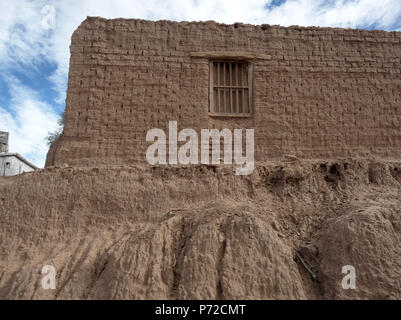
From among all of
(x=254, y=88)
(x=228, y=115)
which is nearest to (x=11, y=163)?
(x=228, y=115)

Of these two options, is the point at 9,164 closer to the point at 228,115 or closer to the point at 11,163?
the point at 11,163

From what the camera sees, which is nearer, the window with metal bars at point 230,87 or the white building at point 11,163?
the window with metal bars at point 230,87

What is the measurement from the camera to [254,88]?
8.12 meters

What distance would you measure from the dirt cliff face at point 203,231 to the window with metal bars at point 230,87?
5.26ft

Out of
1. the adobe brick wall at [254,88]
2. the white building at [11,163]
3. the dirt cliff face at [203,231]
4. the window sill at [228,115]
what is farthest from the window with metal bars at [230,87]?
the white building at [11,163]

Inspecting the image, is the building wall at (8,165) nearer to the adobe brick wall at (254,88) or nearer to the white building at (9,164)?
the white building at (9,164)

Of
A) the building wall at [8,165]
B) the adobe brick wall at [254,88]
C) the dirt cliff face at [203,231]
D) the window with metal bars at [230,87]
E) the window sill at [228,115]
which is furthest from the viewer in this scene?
the building wall at [8,165]

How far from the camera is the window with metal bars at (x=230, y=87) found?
26.6 feet

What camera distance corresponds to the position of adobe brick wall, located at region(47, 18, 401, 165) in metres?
7.70

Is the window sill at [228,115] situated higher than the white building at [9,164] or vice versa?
the white building at [9,164]

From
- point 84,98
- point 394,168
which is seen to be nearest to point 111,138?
point 84,98

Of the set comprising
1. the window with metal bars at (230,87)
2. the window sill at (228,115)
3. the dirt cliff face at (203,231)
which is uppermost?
the window with metal bars at (230,87)

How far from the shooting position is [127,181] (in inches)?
277

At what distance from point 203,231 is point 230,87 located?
3641 millimetres
